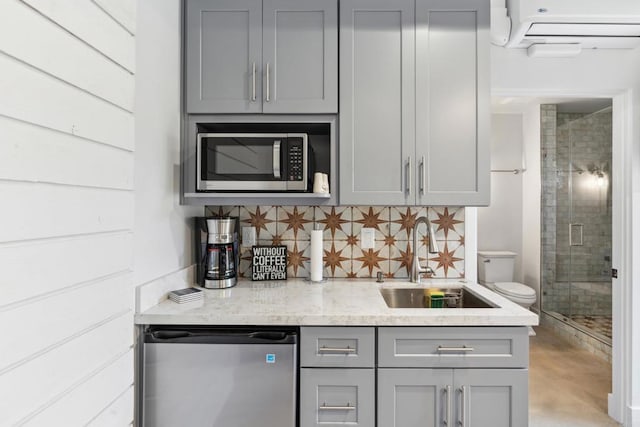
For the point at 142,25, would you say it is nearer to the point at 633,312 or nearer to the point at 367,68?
the point at 367,68

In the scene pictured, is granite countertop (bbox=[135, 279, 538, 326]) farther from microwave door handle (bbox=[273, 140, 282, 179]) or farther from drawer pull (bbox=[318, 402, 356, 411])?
microwave door handle (bbox=[273, 140, 282, 179])

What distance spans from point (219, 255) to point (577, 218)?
12.2ft

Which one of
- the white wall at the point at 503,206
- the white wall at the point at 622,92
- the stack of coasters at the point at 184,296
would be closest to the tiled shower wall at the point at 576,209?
the white wall at the point at 503,206

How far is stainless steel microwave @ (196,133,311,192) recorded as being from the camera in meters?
1.78

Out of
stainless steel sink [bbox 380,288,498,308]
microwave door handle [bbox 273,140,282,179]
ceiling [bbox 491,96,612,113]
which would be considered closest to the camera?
microwave door handle [bbox 273,140,282,179]

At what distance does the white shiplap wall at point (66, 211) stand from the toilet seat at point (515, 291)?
3586mm

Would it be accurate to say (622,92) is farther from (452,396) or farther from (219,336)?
(219,336)

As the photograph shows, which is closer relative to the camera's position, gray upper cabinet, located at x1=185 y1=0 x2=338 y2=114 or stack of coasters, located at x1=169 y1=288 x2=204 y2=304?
stack of coasters, located at x1=169 y1=288 x2=204 y2=304

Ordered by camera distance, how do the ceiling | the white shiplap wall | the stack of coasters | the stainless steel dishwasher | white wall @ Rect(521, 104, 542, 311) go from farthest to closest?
white wall @ Rect(521, 104, 542, 311)
the ceiling
the stack of coasters
the stainless steel dishwasher
the white shiplap wall

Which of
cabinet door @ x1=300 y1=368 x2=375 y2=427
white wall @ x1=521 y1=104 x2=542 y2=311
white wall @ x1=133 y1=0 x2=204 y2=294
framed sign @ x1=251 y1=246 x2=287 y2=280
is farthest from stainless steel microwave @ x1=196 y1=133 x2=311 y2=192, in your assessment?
white wall @ x1=521 y1=104 x2=542 y2=311

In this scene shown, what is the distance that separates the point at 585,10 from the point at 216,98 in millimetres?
1922

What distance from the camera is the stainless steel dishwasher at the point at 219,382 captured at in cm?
146

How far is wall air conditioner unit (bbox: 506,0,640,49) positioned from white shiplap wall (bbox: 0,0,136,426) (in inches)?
75.2

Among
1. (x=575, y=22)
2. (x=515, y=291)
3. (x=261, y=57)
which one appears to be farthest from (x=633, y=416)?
(x=261, y=57)
